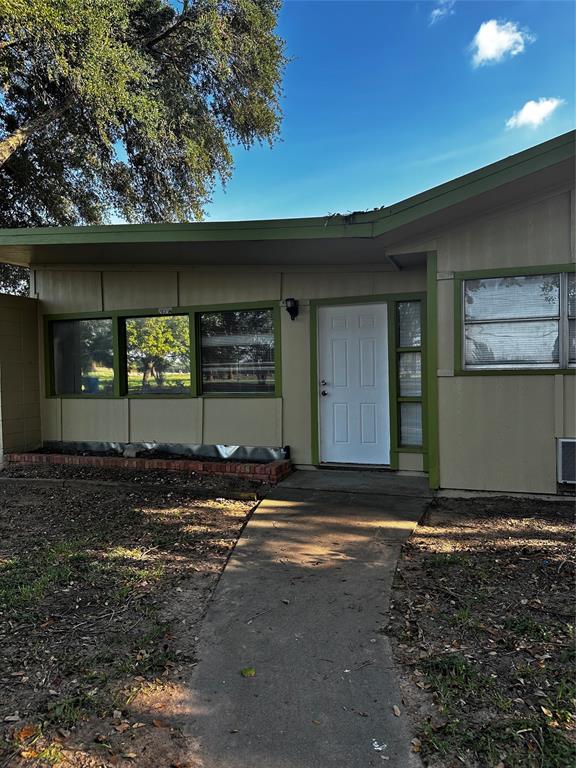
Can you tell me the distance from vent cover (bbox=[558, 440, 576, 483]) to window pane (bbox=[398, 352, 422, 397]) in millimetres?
1724

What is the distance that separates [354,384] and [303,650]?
4020 millimetres

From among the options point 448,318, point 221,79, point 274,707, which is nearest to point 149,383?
point 448,318

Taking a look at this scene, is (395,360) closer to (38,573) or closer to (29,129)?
(38,573)

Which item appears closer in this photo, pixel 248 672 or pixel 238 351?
pixel 248 672

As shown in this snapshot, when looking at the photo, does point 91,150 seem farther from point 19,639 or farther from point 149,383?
point 19,639

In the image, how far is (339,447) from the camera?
21.1 ft

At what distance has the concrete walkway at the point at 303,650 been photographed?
1.98m

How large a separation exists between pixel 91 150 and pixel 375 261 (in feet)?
27.3

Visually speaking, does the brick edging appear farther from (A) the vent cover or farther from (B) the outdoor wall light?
(A) the vent cover

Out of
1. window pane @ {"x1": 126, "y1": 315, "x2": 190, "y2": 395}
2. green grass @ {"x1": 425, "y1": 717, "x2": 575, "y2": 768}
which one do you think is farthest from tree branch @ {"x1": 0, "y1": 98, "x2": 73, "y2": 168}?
green grass @ {"x1": 425, "y1": 717, "x2": 575, "y2": 768}

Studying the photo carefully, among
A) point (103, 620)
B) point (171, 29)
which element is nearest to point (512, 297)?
point (103, 620)

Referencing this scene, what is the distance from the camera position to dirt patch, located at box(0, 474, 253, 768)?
201cm

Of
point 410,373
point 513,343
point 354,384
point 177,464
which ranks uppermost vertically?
point 513,343

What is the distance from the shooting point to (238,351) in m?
6.96
